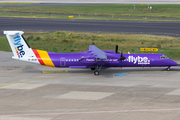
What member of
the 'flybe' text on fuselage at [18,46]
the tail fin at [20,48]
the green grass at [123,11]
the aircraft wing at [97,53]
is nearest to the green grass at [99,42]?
the aircraft wing at [97,53]

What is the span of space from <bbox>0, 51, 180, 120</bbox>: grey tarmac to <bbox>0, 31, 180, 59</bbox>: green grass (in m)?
14.6

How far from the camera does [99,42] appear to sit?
59.0 metres

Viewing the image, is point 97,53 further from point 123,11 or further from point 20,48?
point 123,11

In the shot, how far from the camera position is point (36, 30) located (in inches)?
2926

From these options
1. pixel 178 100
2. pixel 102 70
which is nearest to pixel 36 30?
pixel 102 70

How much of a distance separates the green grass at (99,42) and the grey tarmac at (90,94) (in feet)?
47.8

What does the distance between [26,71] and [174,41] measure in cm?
3478

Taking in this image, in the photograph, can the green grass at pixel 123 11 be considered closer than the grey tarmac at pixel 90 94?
No

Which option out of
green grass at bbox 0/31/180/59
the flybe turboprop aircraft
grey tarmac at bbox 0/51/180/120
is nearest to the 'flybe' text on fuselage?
the flybe turboprop aircraft

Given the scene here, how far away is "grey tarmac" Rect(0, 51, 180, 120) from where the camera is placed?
21.9 meters

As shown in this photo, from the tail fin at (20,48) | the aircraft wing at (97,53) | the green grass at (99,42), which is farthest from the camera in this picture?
the green grass at (99,42)

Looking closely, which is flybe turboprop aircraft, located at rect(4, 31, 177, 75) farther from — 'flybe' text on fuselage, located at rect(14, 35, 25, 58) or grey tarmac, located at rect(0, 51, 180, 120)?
grey tarmac, located at rect(0, 51, 180, 120)

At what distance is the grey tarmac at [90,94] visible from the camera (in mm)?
21859

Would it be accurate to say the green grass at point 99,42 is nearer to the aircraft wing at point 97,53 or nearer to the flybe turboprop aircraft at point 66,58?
the flybe turboprop aircraft at point 66,58
